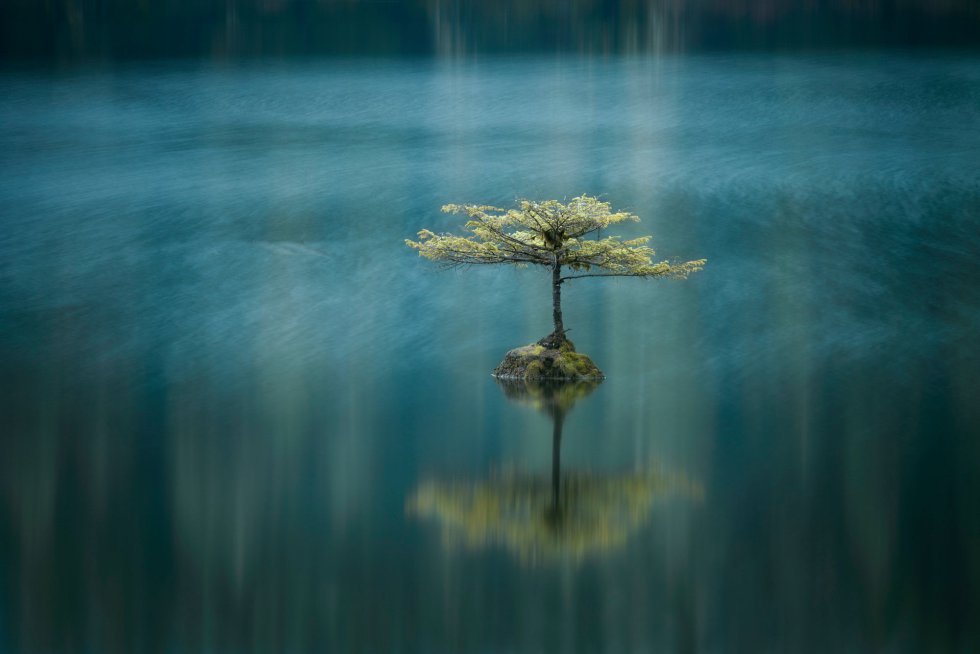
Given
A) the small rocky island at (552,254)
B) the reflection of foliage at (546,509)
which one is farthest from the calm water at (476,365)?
the small rocky island at (552,254)

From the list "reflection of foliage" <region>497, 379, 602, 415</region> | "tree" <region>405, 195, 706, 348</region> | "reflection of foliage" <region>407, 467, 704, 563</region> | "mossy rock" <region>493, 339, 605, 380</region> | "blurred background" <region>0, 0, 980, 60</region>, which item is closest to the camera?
"reflection of foliage" <region>407, 467, 704, 563</region>

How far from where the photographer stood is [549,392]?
2086 centimetres

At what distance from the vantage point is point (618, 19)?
42.9 meters

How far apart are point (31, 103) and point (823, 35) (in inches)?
1012

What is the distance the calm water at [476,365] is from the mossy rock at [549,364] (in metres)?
0.72

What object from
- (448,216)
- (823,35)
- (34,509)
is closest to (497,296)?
(448,216)

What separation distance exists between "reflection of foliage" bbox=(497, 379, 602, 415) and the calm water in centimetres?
18

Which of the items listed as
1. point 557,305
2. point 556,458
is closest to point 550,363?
point 557,305

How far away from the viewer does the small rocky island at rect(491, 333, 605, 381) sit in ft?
71.5

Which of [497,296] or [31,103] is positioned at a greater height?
[31,103]

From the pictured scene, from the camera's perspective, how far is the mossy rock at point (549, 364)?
21797 millimetres

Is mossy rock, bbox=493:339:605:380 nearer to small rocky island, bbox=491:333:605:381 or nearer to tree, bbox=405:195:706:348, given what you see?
small rocky island, bbox=491:333:605:381

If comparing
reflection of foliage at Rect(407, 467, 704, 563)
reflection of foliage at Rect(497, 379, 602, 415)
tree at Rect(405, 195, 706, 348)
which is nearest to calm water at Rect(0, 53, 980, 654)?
reflection of foliage at Rect(407, 467, 704, 563)

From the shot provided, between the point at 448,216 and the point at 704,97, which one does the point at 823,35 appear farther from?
the point at 448,216
